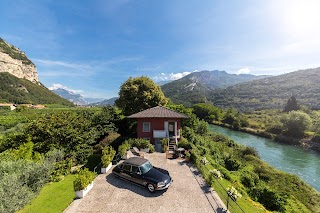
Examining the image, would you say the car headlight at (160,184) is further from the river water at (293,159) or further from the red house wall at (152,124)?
the river water at (293,159)

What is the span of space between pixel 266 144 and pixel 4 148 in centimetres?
5055

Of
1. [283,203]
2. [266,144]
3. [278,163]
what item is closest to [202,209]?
[283,203]

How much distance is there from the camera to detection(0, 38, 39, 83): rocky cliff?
123025 millimetres

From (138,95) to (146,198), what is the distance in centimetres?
2219

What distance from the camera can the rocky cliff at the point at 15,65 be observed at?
Answer: 123 m

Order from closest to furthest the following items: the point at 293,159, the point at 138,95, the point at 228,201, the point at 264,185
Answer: the point at 228,201 < the point at 264,185 < the point at 138,95 < the point at 293,159

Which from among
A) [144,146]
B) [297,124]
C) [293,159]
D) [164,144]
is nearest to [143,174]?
[144,146]

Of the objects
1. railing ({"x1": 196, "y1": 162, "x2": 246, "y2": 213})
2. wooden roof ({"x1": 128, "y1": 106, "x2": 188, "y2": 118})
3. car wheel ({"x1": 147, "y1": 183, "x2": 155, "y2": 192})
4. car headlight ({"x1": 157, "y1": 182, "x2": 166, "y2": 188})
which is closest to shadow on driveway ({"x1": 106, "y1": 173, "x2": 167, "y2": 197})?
car wheel ({"x1": 147, "y1": 183, "x2": 155, "y2": 192})

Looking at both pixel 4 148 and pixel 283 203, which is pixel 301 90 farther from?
pixel 4 148

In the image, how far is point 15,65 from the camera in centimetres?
13212

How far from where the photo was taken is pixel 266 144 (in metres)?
44.0

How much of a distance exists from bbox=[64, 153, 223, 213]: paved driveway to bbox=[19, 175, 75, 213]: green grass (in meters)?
1.18

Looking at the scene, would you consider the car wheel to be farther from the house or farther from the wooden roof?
the wooden roof

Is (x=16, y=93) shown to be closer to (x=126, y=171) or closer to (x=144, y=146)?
(x=144, y=146)
